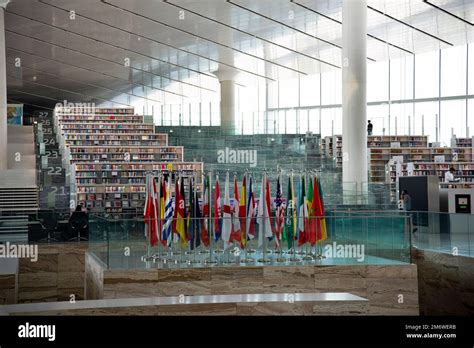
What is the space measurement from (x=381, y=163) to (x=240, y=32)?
724 centimetres

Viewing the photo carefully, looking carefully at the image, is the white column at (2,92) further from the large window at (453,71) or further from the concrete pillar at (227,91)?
the large window at (453,71)

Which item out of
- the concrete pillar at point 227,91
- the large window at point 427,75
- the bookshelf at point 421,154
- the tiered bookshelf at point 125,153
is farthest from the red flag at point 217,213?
the concrete pillar at point 227,91

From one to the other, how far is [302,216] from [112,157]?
566 inches

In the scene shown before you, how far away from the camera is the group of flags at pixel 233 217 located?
1341cm

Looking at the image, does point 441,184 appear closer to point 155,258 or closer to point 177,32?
point 177,32

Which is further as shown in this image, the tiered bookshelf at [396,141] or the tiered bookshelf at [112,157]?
the tiered bookshelf at [396,141]

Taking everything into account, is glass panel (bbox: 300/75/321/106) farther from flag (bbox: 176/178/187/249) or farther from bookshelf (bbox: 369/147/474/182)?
flag (bbox: 176/178/187/249)

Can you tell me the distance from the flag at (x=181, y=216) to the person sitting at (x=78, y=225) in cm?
245

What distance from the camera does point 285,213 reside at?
15.3 metres

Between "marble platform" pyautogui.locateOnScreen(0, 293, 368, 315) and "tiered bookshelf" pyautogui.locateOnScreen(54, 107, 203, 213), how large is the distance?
42.4 ft

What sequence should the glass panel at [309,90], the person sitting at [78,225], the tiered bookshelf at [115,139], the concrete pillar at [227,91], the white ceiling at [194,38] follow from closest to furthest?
the person sitting at [78,225], the white ceiling at [194,38], the tiered bookshelf at [115,139], the concrete pillar at [227,91], the glass panel at [309,90]

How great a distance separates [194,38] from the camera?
102ft

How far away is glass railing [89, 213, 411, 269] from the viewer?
517 inches
